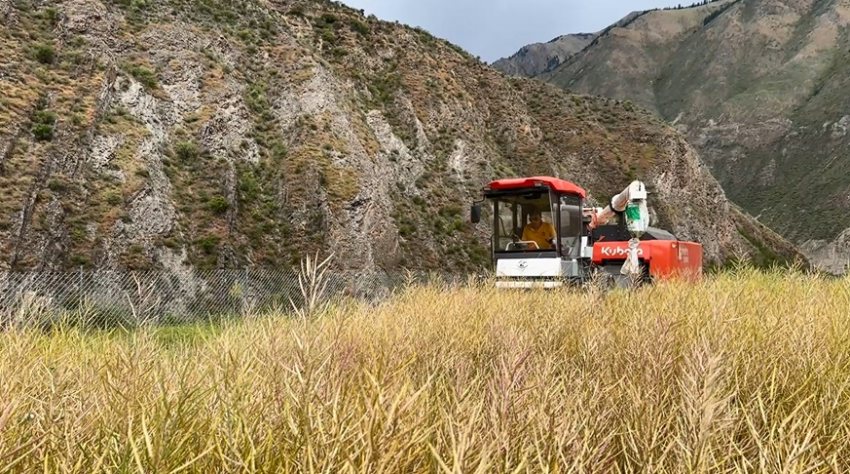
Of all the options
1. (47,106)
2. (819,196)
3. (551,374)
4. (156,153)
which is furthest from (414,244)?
(819,196)

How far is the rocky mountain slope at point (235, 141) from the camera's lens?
2475 centimetres

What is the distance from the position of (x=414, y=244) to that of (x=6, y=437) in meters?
34.8

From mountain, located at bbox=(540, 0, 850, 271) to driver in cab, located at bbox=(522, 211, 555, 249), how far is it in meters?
86.4

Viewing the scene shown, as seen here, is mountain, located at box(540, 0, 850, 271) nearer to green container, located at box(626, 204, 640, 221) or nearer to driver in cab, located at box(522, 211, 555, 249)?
driver in cab, located at box(522, 211, 555, 249)

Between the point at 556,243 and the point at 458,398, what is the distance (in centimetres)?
940

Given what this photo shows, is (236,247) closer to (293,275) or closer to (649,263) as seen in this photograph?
(293,275)

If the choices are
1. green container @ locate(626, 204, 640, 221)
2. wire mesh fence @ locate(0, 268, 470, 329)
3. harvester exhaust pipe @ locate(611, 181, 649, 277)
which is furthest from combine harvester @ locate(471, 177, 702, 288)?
wire mesh fence @ locate(0, 268, 470, 329)

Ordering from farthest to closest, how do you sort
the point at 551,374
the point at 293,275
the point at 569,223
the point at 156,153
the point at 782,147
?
the point at 782,147
the point at 156,153
the point at 293,275
the point at 569,223
the point at 551,374

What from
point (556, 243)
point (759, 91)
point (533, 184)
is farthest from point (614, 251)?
point (759, 91)

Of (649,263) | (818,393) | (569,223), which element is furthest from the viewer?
(569,223)

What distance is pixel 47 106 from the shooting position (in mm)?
27234

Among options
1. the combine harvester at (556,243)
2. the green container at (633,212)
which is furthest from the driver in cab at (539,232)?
the green container at (633,212)

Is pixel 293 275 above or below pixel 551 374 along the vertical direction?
below

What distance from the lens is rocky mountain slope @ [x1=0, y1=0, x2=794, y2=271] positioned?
24750 millimetres
